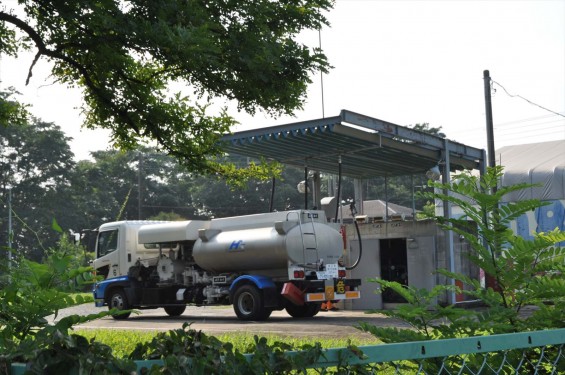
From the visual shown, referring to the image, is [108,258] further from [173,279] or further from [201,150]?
[201,150]

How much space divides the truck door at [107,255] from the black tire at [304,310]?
6639 millimetres

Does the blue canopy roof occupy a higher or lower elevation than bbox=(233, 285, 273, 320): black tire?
higher

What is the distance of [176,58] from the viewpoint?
892 cm

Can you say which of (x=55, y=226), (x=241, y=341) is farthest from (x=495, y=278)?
(x=55, y=226)

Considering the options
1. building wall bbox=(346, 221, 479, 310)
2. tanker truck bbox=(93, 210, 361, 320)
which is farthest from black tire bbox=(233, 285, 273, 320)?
building wall bbox=(346, 221, 479, 310)

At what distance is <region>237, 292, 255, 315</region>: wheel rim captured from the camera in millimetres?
20766

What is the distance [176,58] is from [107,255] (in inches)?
704

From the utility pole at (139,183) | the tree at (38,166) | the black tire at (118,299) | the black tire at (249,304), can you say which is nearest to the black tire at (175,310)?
the black tire at (118,299)

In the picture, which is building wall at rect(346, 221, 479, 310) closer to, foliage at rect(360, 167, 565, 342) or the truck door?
the truck door

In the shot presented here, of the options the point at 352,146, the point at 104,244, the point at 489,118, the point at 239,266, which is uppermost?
the point at 489,118

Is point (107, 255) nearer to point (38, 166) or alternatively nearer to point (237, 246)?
point (237, 246)

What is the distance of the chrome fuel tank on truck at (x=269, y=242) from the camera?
2042cm

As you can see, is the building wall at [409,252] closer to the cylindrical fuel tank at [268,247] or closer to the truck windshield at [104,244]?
the cylindrical fuel tank at [268,247]

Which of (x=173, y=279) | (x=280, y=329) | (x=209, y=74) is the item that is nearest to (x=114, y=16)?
(x=209, y=74)
